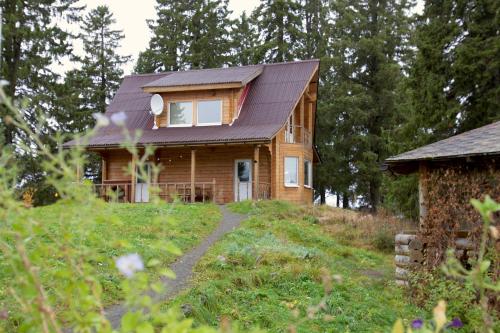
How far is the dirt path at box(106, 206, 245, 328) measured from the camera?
697 cm

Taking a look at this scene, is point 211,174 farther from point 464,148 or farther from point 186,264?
point 464,148

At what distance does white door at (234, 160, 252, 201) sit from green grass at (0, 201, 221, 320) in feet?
10.8

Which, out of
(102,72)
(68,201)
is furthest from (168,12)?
(68,201)

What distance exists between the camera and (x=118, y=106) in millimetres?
26141

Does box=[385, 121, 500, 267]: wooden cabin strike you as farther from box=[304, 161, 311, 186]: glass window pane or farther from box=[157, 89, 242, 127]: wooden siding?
box=[304, 161, 311, 186]: glass window pane

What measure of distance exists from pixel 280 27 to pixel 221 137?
660 inches

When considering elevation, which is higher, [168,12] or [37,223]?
[168,12]

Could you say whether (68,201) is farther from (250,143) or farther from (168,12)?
(168,12)

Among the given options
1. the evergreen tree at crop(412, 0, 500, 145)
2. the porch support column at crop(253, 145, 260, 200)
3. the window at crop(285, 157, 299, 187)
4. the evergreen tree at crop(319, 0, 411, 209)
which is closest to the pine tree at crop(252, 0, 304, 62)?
the evergreen tree at crop(319, 0, 411, 209)

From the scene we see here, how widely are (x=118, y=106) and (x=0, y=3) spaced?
7791mm

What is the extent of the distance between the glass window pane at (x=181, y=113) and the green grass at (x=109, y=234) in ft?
18.6

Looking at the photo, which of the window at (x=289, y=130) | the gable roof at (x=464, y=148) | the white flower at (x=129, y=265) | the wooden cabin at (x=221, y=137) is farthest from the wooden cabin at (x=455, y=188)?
the window at (x=289, y=130)

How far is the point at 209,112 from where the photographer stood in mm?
22844

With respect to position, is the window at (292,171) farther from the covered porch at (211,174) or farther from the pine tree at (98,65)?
the pine tree at (98,65)
